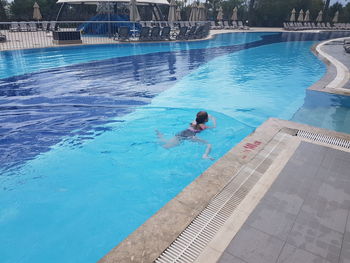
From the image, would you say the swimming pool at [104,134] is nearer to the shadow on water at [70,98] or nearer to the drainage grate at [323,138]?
the shadow on water at [70,98]

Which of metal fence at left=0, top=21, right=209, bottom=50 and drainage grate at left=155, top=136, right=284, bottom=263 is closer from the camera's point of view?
drainage grate at left=155, top=136, right=284, bottom=263

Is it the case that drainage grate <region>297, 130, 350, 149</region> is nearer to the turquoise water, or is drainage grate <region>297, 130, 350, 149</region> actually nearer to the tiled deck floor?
the tiled deck floor

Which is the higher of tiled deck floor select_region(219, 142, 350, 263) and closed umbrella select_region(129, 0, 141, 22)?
closed umbrella select_region(129, 0, 141, 22)

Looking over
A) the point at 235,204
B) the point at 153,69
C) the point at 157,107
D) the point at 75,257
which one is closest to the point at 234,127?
the point at 157,107

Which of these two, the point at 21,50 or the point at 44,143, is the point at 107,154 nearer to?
the point at 44,143

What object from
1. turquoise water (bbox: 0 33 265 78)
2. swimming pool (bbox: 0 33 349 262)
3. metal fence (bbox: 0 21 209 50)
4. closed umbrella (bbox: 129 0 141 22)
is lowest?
Result: swimming pool (bbox: 0 33 349 262)

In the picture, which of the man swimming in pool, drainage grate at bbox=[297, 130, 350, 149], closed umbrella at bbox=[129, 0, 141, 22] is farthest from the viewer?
closed umbrella at bbox=[129, 0, 141, 22]

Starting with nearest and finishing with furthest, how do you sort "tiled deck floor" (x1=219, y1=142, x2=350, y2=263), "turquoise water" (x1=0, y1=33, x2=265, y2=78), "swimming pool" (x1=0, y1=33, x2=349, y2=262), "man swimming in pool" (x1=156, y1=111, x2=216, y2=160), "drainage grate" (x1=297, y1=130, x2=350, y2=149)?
"tiled deck floor" (x1=219, y1=142, x2=350, y2=263)
"swimming pool" (x1=0, y1=33, x2=349, y2=262)
"drainage grate" (x1=297, y1=130, x2=350, y2=149)
"man swimming in pool" (x1=156, y1=111, x2=216, y2=160)
"turquoise water" (x1=0, y1=33, x2=265, y2=78)

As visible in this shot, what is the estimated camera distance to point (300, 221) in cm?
274

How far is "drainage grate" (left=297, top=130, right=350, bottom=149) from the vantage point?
4531mm

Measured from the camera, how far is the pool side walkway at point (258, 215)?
94.5 inches

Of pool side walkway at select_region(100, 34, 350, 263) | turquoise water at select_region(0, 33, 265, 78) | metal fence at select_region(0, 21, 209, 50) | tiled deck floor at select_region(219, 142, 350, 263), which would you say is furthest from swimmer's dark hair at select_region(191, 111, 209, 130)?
metal fence at select_region(0, 21, 209, 50)

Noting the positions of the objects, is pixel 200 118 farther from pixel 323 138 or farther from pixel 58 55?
pixel 58 55

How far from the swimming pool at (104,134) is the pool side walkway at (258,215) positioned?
977 mm
